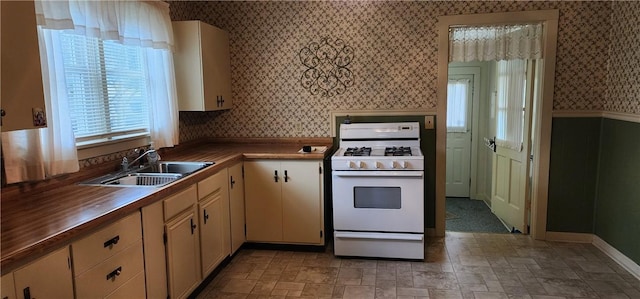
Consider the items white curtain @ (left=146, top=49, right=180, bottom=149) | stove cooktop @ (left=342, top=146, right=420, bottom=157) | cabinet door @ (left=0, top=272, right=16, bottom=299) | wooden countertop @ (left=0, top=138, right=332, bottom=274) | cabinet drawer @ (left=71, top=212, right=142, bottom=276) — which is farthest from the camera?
stove cooktop @ (left=342, top=146, right=420, bottom=157)

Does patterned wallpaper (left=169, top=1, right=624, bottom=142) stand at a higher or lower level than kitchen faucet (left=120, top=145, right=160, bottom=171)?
higher

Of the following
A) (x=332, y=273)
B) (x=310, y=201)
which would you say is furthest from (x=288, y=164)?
(x=332, y=273)

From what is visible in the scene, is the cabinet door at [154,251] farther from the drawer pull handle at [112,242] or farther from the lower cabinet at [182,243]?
the drawer pull handle at [112,242]

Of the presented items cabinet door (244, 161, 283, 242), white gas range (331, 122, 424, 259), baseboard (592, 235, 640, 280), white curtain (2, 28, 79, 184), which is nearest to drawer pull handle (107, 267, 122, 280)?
white curtain (2, 28, 79, 184)

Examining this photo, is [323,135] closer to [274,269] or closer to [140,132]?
[274,269]

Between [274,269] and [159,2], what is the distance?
224 centimetres

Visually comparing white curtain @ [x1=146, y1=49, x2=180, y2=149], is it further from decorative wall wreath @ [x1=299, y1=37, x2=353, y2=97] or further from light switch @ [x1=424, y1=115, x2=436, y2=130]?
light switch @ [x1=424, y1=115, x2=436, y2=130]

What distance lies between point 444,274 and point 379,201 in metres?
0.73

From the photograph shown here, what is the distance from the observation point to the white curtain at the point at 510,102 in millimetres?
3992

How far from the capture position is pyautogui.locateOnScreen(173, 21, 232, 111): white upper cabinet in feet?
11.5

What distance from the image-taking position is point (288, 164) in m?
3.51

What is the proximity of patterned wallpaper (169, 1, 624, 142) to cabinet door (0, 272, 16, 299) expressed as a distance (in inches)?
98.8

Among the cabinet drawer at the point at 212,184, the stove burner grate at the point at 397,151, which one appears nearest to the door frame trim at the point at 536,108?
the stove burner grate at the point at 397,151

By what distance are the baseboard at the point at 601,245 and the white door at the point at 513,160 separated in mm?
273
